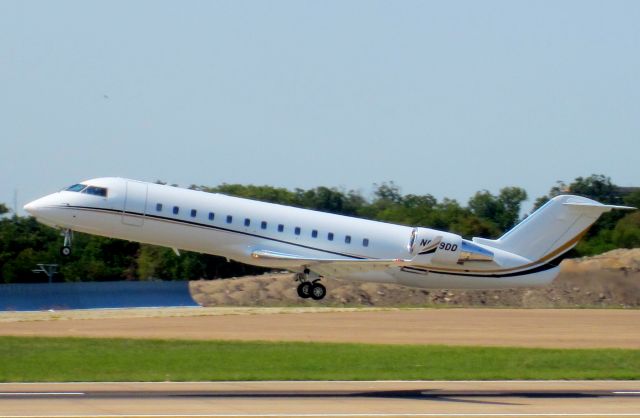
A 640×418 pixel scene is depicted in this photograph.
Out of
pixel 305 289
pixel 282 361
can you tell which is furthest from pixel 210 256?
pixel 282 361

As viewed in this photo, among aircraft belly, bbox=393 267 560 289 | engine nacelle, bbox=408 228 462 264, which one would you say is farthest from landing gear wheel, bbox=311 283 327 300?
engine nacelle, bbox=408 228 462 264

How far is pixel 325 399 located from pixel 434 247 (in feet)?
54.1

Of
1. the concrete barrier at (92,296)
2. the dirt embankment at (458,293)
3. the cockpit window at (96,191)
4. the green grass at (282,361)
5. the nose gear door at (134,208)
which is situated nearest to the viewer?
the green grass at (282,361)

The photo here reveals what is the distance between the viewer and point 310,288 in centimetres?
3541

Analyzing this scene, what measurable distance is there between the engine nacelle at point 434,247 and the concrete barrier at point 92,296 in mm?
13435

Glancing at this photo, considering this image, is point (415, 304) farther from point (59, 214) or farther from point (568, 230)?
point (59, 214)

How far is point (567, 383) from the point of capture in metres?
23.1

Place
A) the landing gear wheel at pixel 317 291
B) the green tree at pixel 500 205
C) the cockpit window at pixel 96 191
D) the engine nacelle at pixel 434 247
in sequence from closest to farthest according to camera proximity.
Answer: the cockpit window at pixel 96 191 → the landing gear wheel at pixel 317 291 → the engine nacelle at pixel 434 247 → the green tree at pixel 500 205

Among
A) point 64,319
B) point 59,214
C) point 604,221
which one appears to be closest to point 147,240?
point 59,214

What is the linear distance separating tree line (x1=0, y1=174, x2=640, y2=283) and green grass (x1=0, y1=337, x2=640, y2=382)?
2980 centimetres

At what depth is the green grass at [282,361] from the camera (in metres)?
23.9

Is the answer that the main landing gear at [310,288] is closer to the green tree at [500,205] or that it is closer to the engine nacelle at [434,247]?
the engine nacelle at [434,247]

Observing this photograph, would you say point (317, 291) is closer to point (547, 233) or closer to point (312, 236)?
point (312, 236)

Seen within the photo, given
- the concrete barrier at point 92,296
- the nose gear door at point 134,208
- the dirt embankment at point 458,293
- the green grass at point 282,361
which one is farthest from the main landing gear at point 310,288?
the concrete barrier at point 92,296
